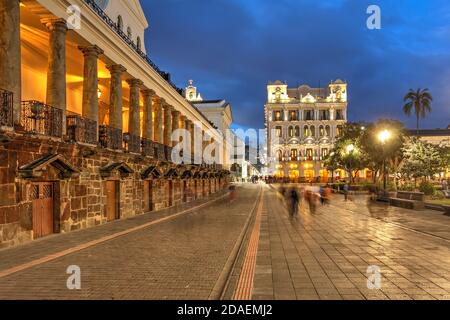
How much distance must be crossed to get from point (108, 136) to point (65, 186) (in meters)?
4.46

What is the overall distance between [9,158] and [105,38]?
8.76 m

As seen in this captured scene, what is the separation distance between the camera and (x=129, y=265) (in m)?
8.88

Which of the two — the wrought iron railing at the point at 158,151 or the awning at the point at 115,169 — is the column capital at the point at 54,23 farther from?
the wrought iron railing at the point at 158,151

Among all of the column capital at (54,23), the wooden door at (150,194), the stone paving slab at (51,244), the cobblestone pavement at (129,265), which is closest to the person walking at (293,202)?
the cobblestone pavement at (129,265)

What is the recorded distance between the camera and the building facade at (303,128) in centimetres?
11231

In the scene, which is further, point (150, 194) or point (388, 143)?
point (388, 143)

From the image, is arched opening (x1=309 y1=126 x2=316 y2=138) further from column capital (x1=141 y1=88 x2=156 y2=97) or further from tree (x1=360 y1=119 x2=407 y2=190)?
column capital (x1=141 y1=88 x2=156 y2=97)

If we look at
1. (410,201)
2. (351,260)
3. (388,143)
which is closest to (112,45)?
(351,260)

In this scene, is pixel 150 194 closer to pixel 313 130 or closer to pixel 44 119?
pixel 44 119

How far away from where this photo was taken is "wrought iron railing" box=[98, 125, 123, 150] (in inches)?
713

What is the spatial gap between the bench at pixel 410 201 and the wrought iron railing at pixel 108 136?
16558mm

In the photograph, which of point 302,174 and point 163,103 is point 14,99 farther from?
point 302,174

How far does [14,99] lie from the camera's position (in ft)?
37.2
